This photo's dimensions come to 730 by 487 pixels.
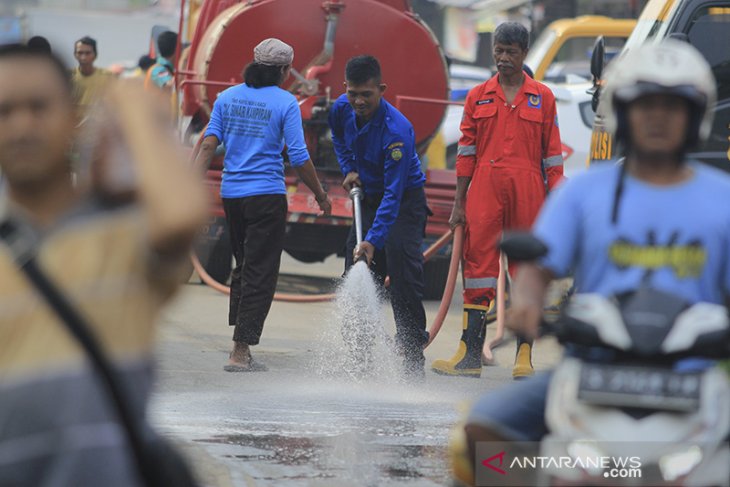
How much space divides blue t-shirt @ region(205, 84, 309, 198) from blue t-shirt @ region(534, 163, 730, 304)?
209 inches

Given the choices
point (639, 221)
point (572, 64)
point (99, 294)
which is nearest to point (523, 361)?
point (639, 221)

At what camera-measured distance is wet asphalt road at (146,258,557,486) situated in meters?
6.17

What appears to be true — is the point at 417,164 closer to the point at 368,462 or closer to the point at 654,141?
A: the point at 368,462

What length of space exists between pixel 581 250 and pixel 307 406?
4305mm

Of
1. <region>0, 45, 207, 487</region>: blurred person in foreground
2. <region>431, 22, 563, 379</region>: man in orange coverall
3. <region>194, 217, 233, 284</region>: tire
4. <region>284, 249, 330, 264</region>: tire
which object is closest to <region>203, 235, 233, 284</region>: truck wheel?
<region>194, 217, 233, 284</region>: tire

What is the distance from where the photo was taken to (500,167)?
8.80 m

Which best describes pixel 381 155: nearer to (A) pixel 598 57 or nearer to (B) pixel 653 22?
(A) pixel 598 57

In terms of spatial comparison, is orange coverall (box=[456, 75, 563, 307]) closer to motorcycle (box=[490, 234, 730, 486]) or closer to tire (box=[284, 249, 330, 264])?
tire (box=[284, 249, 330, 264])

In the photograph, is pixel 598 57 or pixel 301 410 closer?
pixel 301 410

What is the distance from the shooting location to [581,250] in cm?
360

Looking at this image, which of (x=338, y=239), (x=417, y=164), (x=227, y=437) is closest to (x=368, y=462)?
(x=227, y=437)

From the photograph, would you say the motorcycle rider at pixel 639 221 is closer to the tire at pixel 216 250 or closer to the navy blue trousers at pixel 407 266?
the navy blue trousers at pixel 407 266

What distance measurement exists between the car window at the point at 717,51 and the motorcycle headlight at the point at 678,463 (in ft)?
18.4

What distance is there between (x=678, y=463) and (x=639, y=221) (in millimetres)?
566
